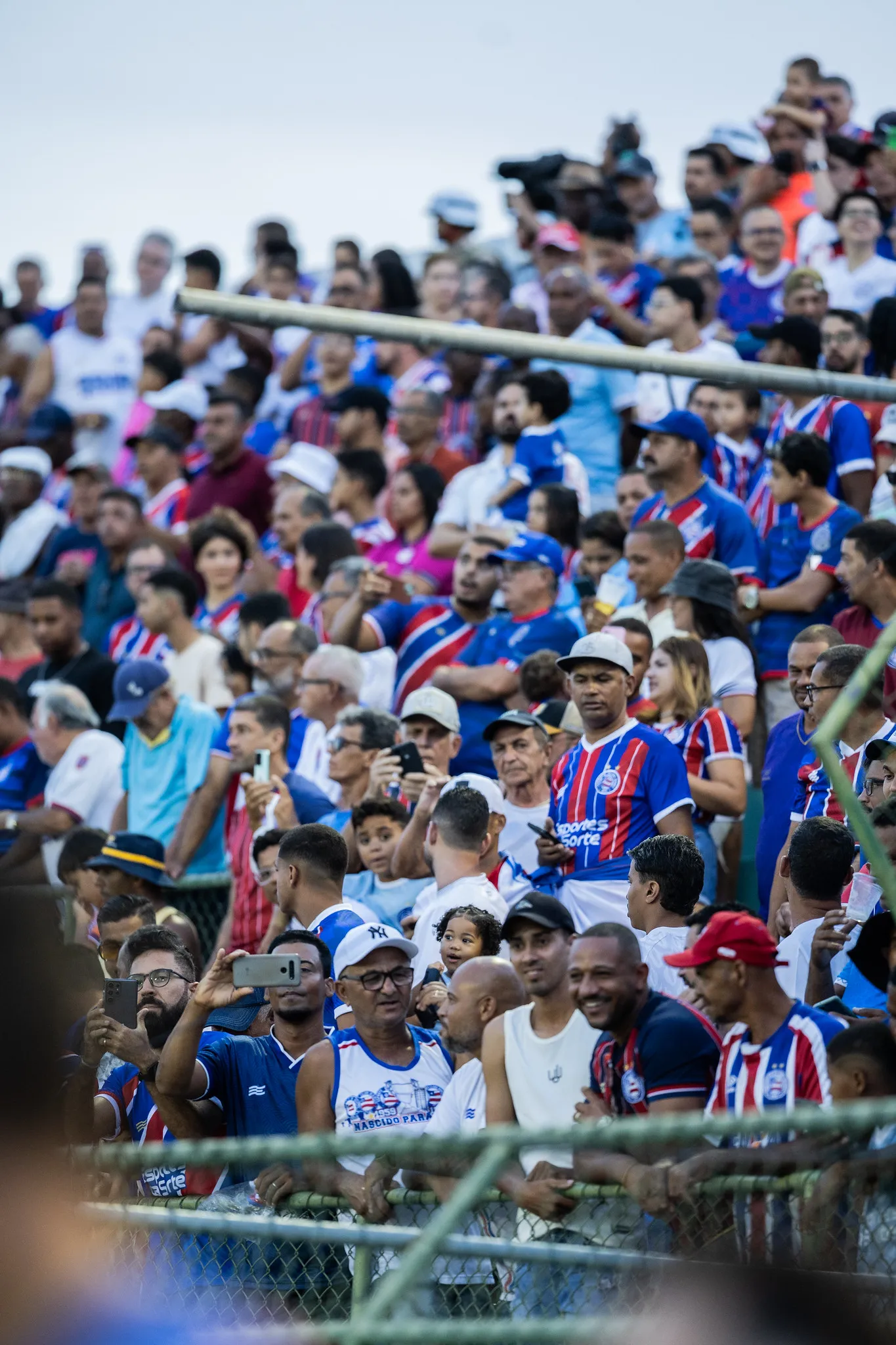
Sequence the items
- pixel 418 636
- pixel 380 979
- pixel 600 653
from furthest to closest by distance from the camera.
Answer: pixel 418 636, pixel 600 653, pixel 380 979

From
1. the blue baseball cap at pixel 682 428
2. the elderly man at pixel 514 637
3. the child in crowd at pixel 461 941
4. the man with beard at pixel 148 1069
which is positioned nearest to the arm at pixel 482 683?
the elderly man at pixel 514 637

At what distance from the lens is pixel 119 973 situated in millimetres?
7203

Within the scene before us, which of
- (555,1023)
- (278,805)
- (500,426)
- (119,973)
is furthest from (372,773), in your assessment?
(500,426)

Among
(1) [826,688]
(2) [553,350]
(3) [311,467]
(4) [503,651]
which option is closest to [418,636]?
(4) [503,651]

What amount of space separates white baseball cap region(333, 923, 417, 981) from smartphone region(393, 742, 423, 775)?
182 cm

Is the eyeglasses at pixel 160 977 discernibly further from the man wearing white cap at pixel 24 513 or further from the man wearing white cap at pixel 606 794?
the man wearing white cap at pixel 24 513

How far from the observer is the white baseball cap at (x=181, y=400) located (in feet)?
48.4

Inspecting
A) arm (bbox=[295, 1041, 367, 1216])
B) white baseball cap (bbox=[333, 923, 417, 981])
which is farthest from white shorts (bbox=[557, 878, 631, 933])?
arm (bbox=[295, 1041, 367, 1216])

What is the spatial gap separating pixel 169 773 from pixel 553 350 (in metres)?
5.94

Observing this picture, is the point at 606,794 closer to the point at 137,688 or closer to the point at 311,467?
the point at 137,688

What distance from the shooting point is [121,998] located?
594 cm

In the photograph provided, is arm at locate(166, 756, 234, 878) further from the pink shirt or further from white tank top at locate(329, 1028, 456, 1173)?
white tank top at locate(329, 1028, 456, 1173)

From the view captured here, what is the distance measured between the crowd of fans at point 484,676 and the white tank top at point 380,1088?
0.04ft

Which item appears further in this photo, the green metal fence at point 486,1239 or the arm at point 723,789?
the arm at point 723,789
